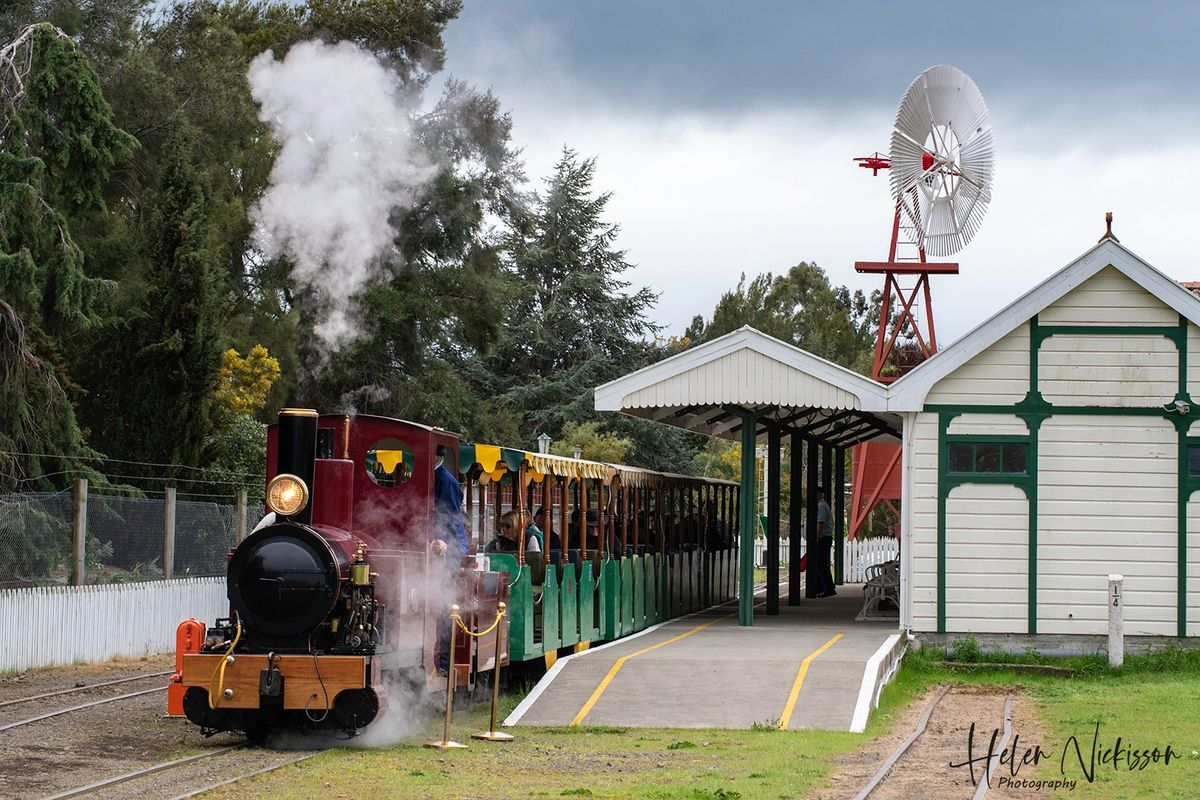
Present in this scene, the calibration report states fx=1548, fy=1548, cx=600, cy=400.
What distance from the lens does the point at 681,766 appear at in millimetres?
10547

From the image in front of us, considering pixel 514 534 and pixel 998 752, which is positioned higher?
pixel 514 534

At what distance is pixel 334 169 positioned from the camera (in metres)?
24.2

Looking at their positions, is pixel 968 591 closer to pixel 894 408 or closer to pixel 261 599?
pixel 894 408

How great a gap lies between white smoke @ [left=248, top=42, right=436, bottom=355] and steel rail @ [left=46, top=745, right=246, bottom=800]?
45.7ft

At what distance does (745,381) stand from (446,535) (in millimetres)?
6586

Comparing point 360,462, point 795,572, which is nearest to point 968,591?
point 795,572

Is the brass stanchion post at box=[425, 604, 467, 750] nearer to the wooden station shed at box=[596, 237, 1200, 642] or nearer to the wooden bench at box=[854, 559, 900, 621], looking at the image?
the wooden station shed at box=[596, 237, 1200, 642]

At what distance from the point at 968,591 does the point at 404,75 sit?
21.4 m

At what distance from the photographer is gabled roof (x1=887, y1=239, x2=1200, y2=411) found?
17422 mm

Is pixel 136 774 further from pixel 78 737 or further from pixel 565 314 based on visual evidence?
pixel 565 314

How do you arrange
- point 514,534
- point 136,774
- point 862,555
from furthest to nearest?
point 862,555
point 514,534
point 136,774

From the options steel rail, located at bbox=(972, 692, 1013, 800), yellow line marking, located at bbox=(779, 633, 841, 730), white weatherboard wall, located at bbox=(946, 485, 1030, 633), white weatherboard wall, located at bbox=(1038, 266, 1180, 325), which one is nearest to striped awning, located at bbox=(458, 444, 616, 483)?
yellow line marking, located at bbox=(779, 633, 841, 730)

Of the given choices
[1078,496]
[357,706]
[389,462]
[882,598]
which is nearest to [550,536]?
[389,462]

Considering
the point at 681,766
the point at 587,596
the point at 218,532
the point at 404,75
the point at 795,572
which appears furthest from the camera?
the point at 404,75
